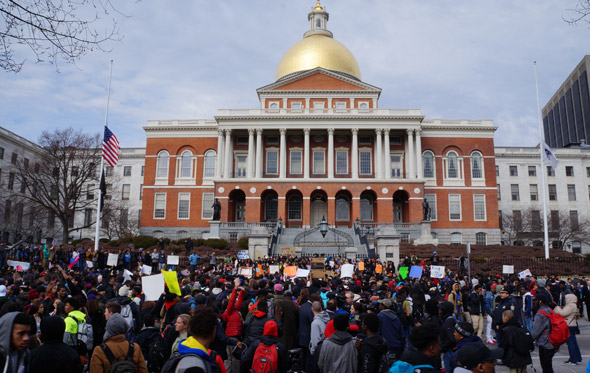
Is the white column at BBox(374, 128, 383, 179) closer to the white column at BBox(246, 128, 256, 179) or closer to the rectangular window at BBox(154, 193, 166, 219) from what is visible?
the white column at BBox(246, 128, 256, 179)

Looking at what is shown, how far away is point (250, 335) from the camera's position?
734 cm

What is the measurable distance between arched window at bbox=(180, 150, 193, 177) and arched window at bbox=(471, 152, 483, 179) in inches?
1435

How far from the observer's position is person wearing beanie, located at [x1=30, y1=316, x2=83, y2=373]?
197 inches

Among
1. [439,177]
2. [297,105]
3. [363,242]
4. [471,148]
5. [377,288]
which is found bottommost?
[377,288]

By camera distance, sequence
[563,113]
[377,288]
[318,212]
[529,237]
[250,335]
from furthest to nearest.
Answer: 1. [563,113]
2. [529,237]
3. [318,212]
4. [377,288]
5. [250,335]

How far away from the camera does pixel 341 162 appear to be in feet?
187

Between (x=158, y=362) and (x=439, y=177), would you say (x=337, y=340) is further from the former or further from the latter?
(x=439, y=177)

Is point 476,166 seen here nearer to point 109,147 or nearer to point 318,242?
point 318,242

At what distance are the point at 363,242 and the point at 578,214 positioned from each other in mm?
46842

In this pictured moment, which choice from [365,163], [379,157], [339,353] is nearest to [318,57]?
[365,163]

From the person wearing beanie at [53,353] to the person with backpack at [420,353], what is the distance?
140 inches

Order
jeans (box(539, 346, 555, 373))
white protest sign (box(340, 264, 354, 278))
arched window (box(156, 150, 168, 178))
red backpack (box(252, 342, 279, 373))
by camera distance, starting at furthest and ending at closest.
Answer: arched window (box(156, 150, 168, 178)) < white protest sign (box(340, 264, 354, 278)) < jeans (box(539, 346, 555, 373)) < red backpack (box(252, 342, 279, 373))

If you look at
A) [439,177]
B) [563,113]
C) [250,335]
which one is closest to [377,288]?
[250,335]

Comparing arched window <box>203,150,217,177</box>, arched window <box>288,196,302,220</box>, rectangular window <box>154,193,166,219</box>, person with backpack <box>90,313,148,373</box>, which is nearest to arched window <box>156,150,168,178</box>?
rectangular window <box>154,193,166,219</box>
